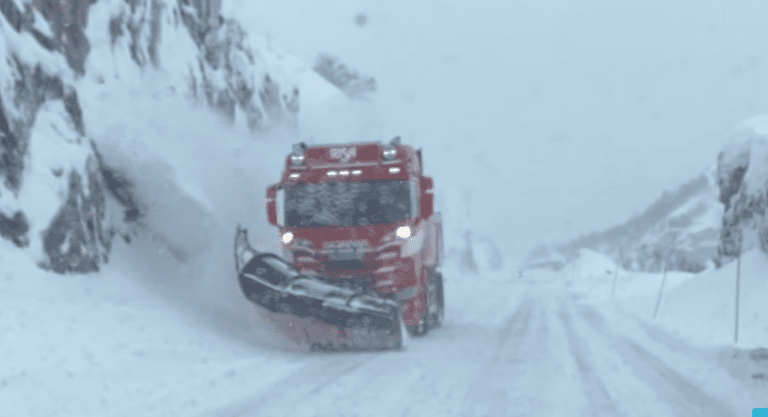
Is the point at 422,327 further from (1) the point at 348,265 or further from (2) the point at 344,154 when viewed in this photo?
(2) the point at 344,154

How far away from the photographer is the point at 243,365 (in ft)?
25.7

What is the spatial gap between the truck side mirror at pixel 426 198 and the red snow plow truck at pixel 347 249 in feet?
0.06

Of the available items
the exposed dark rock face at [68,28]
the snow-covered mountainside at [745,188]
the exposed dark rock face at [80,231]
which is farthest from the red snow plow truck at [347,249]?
the snow-covered mountainside at [745,188]

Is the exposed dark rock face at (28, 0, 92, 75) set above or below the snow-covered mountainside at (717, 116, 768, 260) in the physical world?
above

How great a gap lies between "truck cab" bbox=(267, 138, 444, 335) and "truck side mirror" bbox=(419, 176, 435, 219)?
0.02 m

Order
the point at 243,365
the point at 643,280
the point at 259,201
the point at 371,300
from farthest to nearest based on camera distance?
the point at 643,280 < the point at 259,201 < the point at 371,300 < the point at 243,365

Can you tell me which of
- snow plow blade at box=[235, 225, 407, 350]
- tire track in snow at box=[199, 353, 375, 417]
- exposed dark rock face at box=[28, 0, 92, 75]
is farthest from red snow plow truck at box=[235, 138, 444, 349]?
exposed dark rock face at box=[28, 0, 92, 75]

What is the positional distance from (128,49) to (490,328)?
30.2 ft

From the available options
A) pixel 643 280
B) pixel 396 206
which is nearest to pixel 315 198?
pixel 396 206

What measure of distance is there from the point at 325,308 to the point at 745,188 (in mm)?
13457

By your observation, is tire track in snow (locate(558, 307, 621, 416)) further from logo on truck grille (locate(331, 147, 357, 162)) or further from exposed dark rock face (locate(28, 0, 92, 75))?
exposed dark rock face (locate(28, 0, 92, 75))

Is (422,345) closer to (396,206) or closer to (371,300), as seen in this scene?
(371,300)

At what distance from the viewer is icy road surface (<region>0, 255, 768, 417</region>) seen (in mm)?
5801

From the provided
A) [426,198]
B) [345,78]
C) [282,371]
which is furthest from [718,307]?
[345,78]
